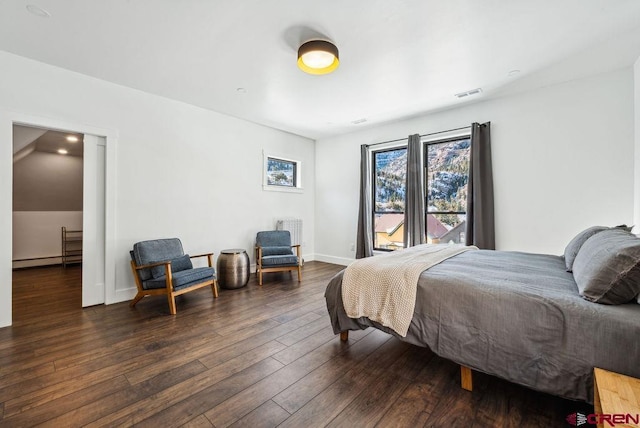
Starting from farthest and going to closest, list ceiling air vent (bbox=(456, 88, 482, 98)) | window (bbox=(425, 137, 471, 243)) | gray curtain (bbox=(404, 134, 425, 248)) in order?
gray curtain (bbox=(404, 134, 425, 248)), window (bbox=(425, 137, 471, 243)), ceiling air vent (bbox=(456, 88, 482, 98))

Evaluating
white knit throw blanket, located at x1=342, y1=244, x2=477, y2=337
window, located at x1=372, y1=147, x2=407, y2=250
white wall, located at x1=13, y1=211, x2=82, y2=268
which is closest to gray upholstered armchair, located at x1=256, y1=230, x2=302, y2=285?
window, located at x1=372, y1=147, x2=407, y2=250

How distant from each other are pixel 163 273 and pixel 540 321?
144 inches

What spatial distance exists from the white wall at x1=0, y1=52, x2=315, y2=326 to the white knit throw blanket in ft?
9.77

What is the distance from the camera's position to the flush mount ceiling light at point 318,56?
8.00ft

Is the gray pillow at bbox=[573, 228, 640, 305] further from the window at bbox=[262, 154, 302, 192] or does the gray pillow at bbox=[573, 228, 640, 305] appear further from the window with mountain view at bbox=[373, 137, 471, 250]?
the window at bbox=[262, 154, 302, 192]

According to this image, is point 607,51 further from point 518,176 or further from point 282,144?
point 282,144

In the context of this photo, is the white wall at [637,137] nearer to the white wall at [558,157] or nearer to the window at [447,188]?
the white wall at [558,157]

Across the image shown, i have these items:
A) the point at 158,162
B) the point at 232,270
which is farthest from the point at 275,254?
the point at 158,162

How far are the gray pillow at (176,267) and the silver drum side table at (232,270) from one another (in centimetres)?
47

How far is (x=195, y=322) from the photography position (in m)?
2.81

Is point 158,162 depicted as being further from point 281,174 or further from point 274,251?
point 281,174

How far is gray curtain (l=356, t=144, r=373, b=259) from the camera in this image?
5.19m

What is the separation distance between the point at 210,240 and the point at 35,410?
9.54 ft

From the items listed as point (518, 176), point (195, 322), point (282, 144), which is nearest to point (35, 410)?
point (195, 322)
